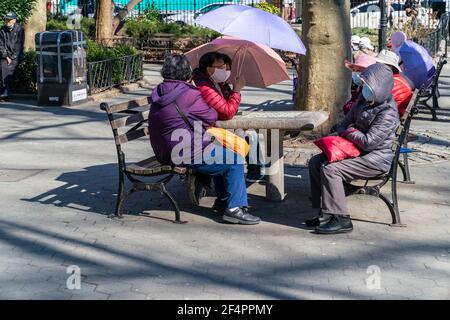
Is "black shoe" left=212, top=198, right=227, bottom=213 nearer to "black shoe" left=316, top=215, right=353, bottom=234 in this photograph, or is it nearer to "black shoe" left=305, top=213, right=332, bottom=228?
"black shoe" left=305, top=213, right=332, bottom=228

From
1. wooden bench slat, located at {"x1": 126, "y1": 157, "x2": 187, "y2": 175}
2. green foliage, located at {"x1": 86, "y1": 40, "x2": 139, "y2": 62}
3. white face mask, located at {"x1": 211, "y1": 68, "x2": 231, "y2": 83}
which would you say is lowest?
wooden bench slat, located at {"x1": 126, "y1": 157, "x2": 187, "y2": 175}

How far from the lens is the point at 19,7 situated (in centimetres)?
1520

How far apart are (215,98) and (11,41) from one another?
333 inches

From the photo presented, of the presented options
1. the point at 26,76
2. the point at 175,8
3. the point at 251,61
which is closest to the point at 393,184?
the point at 251,61

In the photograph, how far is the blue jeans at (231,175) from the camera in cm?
705

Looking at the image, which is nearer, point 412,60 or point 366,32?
point 412,60

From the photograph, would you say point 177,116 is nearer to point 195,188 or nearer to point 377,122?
point 195,188

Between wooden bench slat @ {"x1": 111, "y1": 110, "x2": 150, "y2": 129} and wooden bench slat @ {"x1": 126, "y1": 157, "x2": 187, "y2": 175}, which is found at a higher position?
wooden bench slat @ {"x1": 111, "y1": 110, "x2": 150, "y2": 129}

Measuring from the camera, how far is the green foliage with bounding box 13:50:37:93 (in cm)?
1522

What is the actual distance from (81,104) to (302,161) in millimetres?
5916

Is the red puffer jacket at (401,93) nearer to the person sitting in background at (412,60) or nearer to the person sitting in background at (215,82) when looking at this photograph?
the person sitting in background at (215,82)

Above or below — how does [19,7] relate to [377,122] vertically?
above

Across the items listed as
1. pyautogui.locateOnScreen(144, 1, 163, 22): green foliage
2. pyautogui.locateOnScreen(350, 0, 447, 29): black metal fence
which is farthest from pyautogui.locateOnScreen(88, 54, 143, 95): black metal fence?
pyautogui.locateOnScreen(144, 1, 163, 22): green foliage

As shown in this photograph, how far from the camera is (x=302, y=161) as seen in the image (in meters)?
9.54
